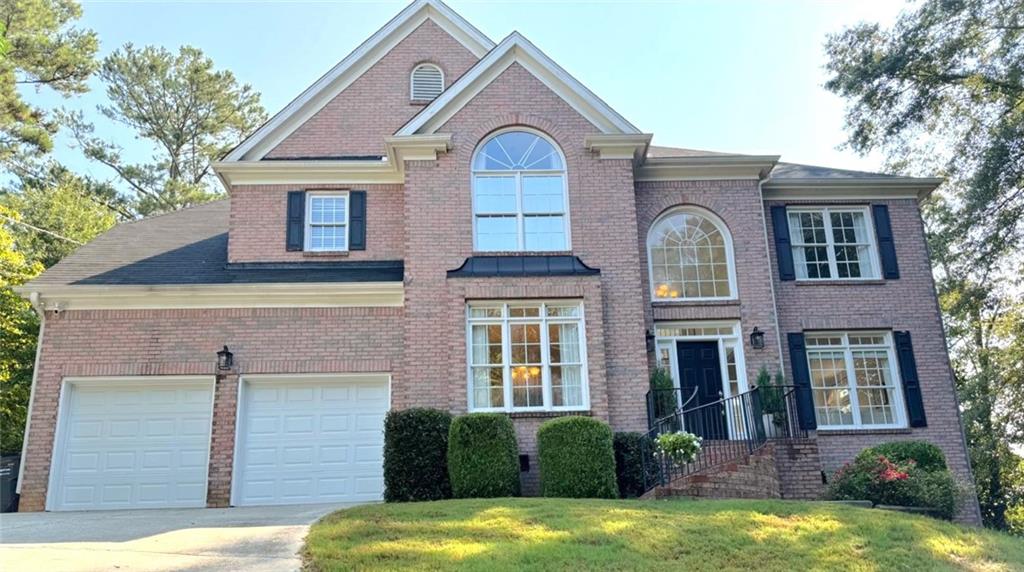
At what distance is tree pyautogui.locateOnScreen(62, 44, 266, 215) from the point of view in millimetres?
29609

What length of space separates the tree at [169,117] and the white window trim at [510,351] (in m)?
22.3

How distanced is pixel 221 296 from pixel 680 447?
25.8 ft

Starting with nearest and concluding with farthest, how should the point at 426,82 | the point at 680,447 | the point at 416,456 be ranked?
the point at 680,447
the point at 416,456
the point at 426,82

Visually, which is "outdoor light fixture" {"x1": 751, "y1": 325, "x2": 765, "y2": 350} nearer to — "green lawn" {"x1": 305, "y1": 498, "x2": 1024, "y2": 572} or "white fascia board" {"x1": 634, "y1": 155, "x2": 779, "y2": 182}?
"white fascia board" {"x1": 634, "y1": 155, "x2": 779, "y2": 182}

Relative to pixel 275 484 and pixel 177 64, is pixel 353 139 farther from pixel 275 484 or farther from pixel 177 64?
pixel 177 64

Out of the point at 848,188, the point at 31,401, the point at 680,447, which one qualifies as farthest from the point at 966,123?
the point at 31,401

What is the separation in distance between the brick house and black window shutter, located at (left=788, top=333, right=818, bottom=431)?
1.4 inches

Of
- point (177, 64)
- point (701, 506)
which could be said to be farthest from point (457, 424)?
point (177, 64)

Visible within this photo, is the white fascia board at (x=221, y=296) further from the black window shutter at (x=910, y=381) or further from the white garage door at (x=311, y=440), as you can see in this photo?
the black window shutter at (x=910, y=381)

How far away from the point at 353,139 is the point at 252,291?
14.8 feet

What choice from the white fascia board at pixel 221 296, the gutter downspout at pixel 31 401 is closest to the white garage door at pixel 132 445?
the gutter downspout at pixel 31 401

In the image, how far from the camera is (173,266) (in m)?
12.8

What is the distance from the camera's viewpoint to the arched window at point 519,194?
484 inches

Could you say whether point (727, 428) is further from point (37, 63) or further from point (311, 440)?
point (37, 63)
